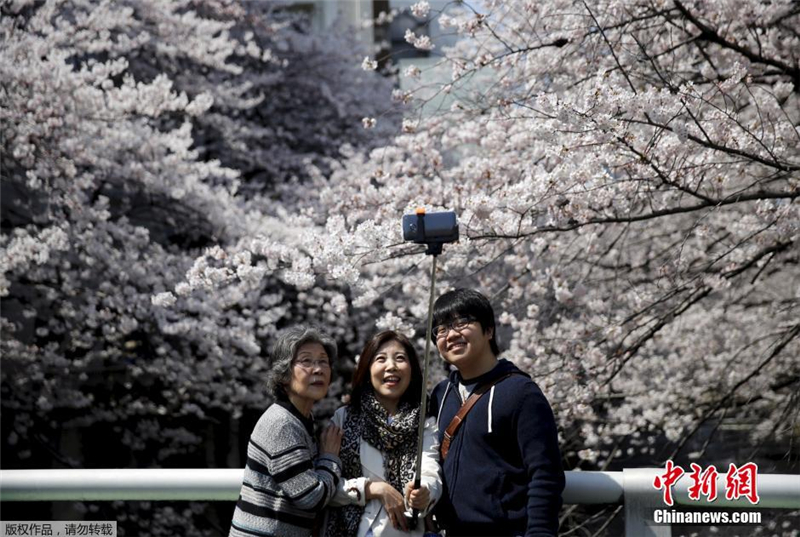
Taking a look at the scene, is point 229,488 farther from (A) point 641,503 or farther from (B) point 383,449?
(A) point 641,503

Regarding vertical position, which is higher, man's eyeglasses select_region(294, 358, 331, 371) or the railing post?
man's eyeglasses select_region(294, 358, 331, 371)

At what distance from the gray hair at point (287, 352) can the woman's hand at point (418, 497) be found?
0.51 meters

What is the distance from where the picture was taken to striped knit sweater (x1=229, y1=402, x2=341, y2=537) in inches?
99.0

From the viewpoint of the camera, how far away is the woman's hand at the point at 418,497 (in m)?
2.45

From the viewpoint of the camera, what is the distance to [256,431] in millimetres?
2621

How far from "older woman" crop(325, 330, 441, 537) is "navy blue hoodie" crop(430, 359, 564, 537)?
3.4 inches

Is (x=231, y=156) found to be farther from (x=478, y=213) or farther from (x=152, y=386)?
(x=478, y=213)

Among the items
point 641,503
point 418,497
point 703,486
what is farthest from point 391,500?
point 703,486

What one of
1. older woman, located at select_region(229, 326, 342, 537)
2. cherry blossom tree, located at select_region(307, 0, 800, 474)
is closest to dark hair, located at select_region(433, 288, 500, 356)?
older woman, located at select_region(229, 326, 342, 537)

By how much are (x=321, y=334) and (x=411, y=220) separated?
0.47 meters

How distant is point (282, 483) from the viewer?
2.53 m

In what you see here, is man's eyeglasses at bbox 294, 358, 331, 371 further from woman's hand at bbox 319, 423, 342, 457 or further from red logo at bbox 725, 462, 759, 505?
red logo at bbox 725, 462, 759, 505

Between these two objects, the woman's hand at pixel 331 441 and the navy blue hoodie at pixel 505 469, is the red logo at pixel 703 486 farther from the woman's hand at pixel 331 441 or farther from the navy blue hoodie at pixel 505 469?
the woman's hand at pixel 331 441

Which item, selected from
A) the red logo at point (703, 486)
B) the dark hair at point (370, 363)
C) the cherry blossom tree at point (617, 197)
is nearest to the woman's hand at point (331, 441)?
the dark hair at point (370, 363)
